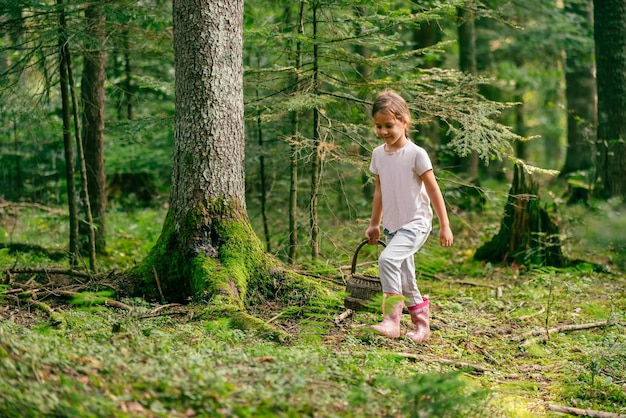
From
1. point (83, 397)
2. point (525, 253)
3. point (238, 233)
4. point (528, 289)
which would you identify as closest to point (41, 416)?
point (83, 397)

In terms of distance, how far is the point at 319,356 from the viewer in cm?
436

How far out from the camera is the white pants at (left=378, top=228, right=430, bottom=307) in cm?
526

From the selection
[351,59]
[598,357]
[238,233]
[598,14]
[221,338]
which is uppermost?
[598,14]

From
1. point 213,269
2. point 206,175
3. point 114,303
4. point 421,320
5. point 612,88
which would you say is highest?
point 612,88

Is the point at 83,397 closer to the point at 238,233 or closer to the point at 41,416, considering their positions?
the point at 41,416

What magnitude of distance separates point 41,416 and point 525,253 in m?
7.94

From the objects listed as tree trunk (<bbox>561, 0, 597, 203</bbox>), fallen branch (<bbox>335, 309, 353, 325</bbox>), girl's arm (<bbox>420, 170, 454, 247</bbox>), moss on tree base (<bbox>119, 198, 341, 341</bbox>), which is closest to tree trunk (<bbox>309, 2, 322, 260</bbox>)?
moss on tree base (<bbox>119, 198, 341, 341</bbox>)

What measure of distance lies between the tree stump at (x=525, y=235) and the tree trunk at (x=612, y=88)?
5.07 feet

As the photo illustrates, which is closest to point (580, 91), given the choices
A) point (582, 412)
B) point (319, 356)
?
point (582, 412)

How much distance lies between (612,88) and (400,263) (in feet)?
22.0

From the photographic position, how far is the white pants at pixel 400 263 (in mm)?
5258

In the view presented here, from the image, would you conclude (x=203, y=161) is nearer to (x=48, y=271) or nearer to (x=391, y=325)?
(x=48, y=271)

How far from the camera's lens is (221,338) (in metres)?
4.70

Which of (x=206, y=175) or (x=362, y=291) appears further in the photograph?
(x=206, y=175)
